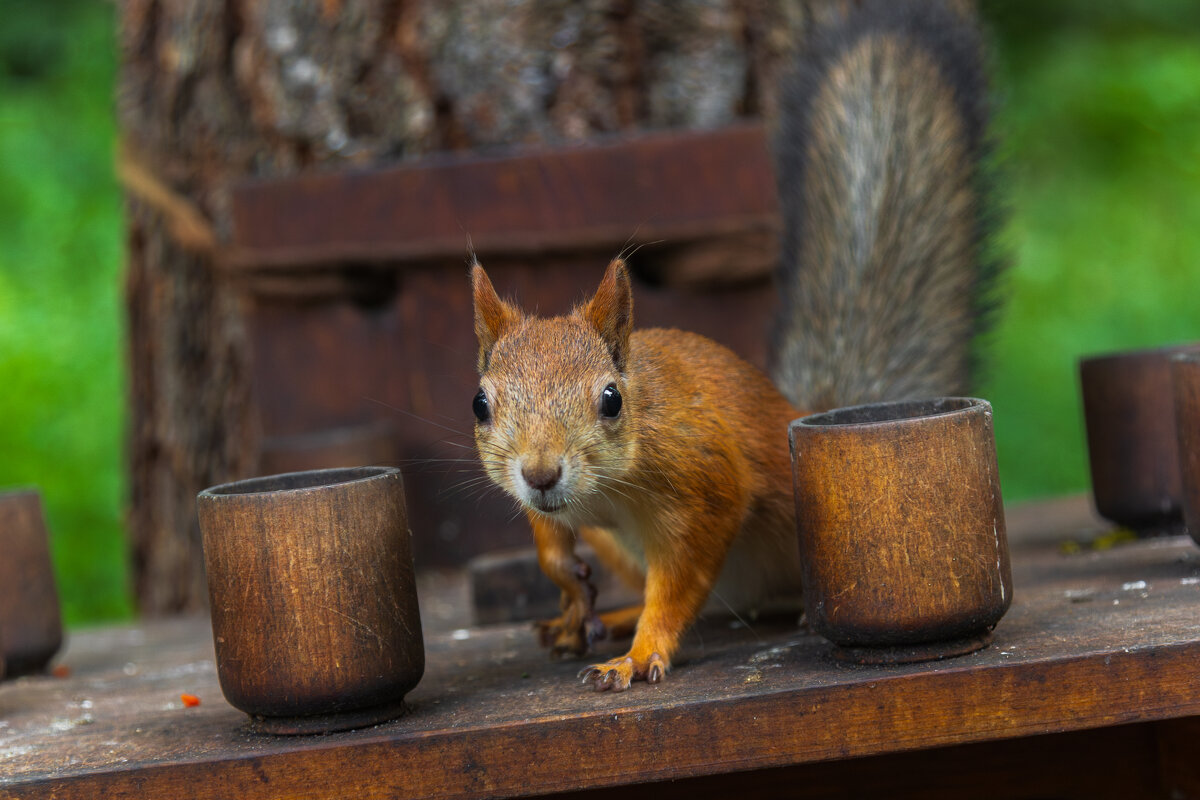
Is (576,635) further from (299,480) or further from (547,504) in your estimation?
(299,480)

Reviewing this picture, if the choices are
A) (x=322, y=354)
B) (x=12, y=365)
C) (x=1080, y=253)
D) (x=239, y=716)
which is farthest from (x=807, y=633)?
(x=12, y=365)

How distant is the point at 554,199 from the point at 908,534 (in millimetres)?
1239

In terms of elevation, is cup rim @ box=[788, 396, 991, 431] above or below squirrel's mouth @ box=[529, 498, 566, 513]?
above

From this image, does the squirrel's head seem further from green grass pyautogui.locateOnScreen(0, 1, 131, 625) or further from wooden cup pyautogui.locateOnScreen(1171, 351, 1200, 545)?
green grass pyautogui.locateOnScreen(0, 1, 131, 625)

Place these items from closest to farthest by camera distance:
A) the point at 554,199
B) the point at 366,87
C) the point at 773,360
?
1. the point at 773,360
2. the point at 554,199
3. the point at 366,87

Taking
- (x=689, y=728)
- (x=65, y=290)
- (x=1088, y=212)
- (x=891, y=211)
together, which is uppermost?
(x=65, y=290)

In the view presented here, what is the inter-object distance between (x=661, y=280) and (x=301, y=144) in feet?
2.62

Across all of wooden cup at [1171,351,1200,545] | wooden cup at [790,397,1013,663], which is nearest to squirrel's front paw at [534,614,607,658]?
wooden cup at [790,397,1013,663]

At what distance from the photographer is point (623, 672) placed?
4.26 ft

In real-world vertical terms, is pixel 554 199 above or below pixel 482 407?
above

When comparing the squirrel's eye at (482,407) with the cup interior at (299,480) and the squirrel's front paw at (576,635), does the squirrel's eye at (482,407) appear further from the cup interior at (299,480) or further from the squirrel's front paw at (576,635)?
the squirrel's front paw at (576,635)

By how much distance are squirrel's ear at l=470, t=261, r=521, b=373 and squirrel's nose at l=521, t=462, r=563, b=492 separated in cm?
24

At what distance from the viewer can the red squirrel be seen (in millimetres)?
1402

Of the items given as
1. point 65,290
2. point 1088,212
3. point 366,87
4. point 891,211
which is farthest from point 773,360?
point 65,290
